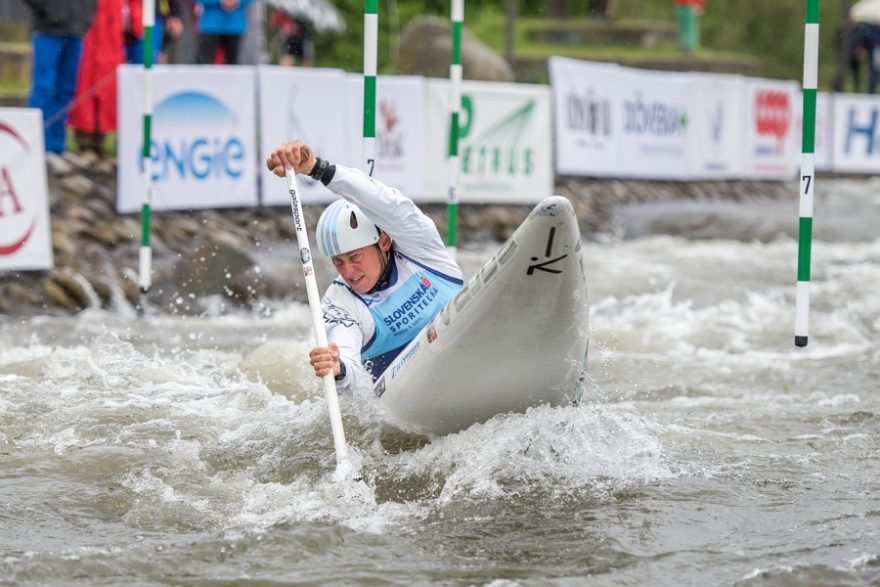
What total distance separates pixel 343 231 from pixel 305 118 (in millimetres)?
6940

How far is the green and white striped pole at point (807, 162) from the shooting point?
21.2 feet

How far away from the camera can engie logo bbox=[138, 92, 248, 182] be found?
11.2 meters

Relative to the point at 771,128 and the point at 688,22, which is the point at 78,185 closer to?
the point at 771,128

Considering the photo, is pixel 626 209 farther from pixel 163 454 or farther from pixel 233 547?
pixel 233 547

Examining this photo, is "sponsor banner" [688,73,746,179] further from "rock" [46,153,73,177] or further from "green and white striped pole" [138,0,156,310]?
"green and white striped pole" [138,0,156,310]

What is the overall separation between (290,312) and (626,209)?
7403mm

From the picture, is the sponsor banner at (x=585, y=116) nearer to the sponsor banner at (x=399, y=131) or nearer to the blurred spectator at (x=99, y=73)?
the sponsor banner at (x=399, y=131)

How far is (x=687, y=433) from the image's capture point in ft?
21.7

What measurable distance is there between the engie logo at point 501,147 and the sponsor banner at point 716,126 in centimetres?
396

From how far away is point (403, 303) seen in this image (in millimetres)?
5945

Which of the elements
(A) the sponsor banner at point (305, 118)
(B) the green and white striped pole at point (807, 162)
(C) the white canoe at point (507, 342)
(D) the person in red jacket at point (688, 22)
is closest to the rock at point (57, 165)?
(A) the sponsor banner at point (305, 118)

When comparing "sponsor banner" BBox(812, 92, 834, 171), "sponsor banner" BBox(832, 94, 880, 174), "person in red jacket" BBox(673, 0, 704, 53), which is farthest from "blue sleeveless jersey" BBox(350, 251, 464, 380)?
"person in red jacket" BBox(673, 0, 704, 53)

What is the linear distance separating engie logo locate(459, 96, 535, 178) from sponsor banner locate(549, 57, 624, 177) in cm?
80

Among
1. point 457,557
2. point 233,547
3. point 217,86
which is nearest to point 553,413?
point 457,557
